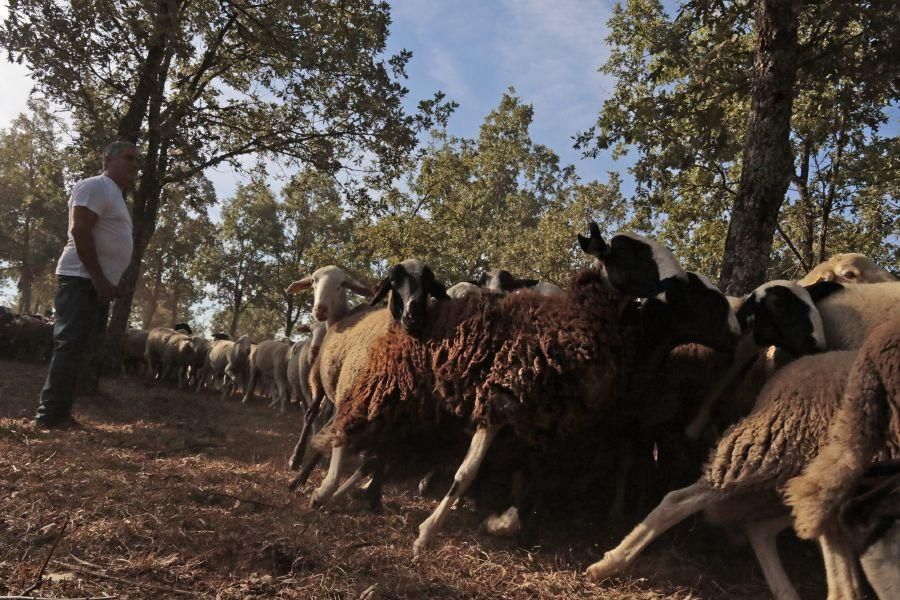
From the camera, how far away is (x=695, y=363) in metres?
4.16

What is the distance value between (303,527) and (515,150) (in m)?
32.3

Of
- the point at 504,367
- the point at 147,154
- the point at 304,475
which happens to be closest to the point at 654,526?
the point at 504,367

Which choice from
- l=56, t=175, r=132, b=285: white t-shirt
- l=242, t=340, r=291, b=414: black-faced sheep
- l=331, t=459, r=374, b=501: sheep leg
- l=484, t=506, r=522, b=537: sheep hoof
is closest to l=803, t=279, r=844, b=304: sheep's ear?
l=484, t=506, r=522, b=537: sheep hoof

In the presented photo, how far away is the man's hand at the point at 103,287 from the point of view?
209 inches

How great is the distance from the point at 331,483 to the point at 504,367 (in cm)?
151

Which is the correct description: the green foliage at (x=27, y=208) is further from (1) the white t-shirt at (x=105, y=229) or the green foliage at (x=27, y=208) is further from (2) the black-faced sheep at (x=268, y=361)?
(1) the white t-shirt at (x=105, y=229)

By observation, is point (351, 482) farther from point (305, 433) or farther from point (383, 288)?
point (305, 433)

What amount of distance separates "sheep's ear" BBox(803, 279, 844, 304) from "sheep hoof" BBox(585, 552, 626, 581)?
8.55ft

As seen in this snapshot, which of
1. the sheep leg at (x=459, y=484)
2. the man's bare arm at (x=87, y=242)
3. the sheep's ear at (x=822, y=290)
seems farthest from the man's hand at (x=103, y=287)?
the sheep's ear at (x=822, y=290)

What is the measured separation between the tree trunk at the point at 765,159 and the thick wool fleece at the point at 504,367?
299 cm

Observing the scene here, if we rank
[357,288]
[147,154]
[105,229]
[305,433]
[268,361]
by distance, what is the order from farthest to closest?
[268,361] < [147,154] < [357,288] < [305,433] < [105,229]

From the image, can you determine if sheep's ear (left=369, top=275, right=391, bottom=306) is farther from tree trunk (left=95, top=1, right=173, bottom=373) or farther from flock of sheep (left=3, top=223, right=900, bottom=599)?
tree trunk (left=95, top=1, right=173, bottom=373)

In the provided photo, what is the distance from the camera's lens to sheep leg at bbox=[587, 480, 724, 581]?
3.18 m

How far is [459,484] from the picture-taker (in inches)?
145
